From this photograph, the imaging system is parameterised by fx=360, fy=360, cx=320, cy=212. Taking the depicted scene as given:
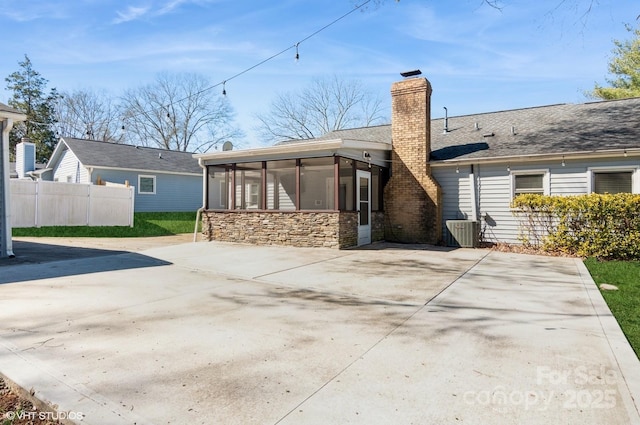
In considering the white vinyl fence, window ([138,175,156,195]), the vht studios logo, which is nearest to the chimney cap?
the vht studios logo

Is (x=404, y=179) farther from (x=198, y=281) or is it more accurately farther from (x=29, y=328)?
(x=29, y=328)

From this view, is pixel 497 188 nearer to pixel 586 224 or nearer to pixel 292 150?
pixel 586 224

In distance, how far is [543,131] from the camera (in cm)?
1189

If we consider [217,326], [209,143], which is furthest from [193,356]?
[209,143]

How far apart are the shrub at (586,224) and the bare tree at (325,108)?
78.1ft

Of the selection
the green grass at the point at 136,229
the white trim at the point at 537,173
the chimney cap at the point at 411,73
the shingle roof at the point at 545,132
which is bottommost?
the green grass at the point at 136,229

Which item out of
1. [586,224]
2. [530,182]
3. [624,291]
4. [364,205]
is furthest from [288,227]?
[624,291]

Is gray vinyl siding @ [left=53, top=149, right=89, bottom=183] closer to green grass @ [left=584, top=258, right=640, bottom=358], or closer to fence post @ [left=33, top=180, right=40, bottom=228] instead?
fence post @ [left=33, top=180, right=40, bottom=228]

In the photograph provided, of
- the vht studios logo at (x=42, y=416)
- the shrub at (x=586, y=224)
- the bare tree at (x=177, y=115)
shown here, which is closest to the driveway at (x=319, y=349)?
the vht studios logo at (x=42, y=416)

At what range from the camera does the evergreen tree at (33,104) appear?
33.8 meters

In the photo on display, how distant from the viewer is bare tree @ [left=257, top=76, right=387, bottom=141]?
3281 cm

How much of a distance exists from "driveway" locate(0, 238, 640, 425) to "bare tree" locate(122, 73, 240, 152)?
33.8 m

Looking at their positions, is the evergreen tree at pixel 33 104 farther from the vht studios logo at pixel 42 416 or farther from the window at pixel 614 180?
the window at pixel 614 180

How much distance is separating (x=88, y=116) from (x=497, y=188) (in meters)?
39.5
